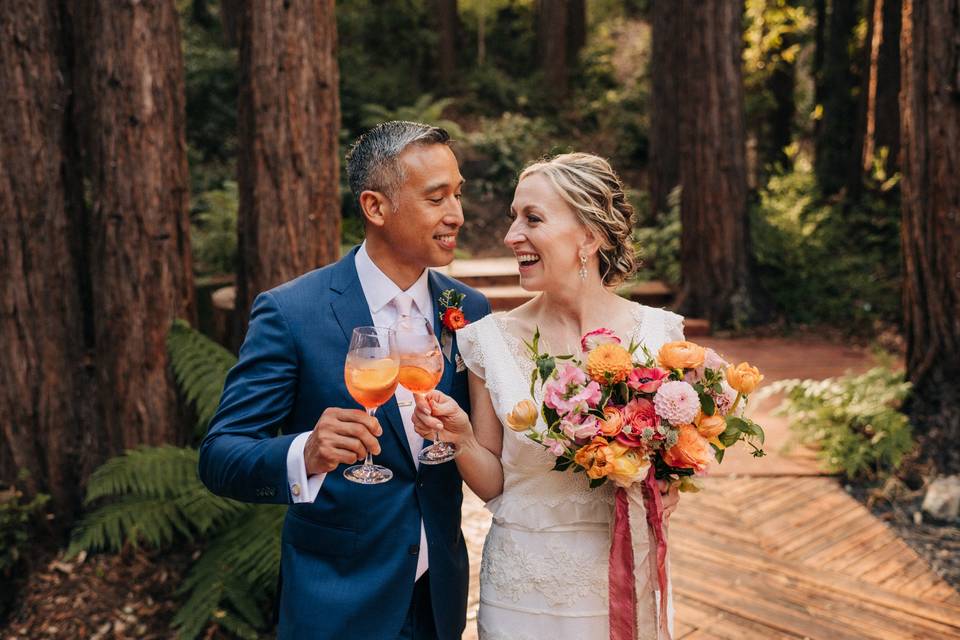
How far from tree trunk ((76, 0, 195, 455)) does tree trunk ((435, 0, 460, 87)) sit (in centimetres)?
1460

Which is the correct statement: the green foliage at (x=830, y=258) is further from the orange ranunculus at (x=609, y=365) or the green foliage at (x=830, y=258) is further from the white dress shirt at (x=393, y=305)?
the orange ranunculus at (x=609, y=365)

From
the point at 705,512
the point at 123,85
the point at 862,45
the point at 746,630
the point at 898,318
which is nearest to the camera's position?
the point at 746,630

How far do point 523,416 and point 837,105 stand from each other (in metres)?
15.5

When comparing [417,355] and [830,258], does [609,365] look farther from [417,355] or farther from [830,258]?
[830,258]

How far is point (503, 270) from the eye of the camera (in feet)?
36.1

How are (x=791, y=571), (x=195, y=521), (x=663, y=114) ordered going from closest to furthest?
(x=195, y=521)
(x=791, y=571)
(x=663, y=114)

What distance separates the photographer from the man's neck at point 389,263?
241 centimetres

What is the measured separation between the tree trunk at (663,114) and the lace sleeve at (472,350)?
1099 cm

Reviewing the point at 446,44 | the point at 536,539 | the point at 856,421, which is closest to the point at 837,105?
the point at 446,44

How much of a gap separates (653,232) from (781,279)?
1891 mm

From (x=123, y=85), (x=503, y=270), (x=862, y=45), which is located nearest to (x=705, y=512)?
(x=123, y=85)

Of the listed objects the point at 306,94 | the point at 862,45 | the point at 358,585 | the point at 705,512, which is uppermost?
the point at 862,45

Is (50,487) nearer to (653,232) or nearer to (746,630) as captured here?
(746,630)

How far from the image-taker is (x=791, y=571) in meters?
4.23
